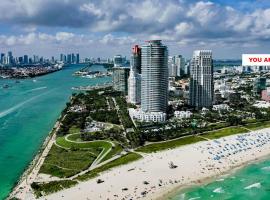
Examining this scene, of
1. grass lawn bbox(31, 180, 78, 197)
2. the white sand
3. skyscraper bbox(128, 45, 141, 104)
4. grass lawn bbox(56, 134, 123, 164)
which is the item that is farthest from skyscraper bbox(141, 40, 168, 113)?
grass lawn bbox(31, 180, 78, 197)

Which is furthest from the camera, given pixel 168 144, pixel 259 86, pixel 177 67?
pixel 177 67

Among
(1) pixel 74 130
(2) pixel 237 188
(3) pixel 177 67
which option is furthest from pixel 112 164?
(3) pixel 177 67

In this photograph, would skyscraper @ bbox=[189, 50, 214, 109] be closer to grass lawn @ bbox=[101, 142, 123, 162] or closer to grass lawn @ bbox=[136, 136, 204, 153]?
grass lawn @ bbox=[136, 136, 204, 153]

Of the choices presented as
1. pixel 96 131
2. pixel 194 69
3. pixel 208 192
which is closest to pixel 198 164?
pixel 208 192

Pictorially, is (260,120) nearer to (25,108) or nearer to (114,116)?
(114,116)

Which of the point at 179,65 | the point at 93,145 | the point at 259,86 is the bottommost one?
the point at 93,145

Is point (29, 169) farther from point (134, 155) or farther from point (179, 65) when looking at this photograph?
point (179, 65)

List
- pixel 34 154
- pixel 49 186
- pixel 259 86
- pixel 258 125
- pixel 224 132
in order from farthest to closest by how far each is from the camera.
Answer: pixel 259 86
pixel 258 125
pixel 224 132
pixel 34 154
pixel 49 186
